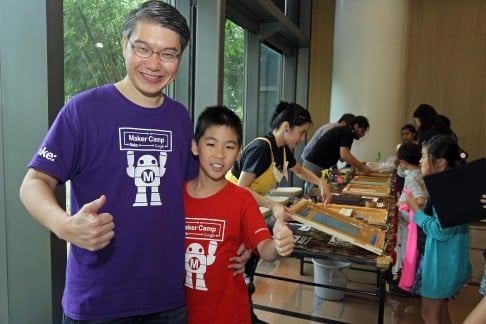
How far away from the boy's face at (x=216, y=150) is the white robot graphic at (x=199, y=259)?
8.9 inches

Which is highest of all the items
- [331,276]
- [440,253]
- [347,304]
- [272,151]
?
[272,151]

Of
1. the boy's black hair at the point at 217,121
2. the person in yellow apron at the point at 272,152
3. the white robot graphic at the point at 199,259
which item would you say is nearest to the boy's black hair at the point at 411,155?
the person in yellow apron at the point at 272,152

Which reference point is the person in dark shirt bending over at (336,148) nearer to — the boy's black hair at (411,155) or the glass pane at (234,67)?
the glass pane at (234,67)

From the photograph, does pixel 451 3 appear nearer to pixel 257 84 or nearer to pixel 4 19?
pixel 257 84

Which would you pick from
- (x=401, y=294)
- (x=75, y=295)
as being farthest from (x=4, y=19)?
(x=401, y=294)

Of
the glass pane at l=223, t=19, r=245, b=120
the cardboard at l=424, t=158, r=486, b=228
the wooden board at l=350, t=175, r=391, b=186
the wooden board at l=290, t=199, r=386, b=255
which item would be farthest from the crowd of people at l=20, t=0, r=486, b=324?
the glass pane at l=223, t=19, r=245, b=120

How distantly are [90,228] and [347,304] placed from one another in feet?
9.28

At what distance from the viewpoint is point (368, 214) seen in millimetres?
2434

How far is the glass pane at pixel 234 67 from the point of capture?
13.6 ft

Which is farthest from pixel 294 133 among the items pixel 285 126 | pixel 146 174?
pixel 146 174

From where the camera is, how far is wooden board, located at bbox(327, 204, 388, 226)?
7.47 ft

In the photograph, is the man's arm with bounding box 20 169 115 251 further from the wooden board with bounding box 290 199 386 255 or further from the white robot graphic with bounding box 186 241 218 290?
the wooden board with bounding box 290 199 386 255

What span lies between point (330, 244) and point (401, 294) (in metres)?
1.82

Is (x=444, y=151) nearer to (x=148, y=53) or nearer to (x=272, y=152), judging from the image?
(x=272, y=152)
